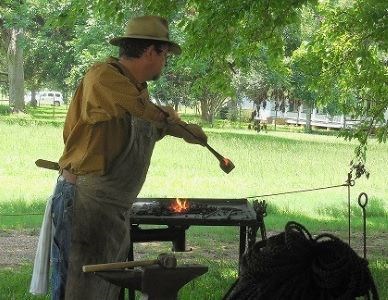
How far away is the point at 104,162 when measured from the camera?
309 cm

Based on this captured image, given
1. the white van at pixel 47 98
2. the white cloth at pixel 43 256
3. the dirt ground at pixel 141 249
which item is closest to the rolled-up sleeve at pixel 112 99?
the white cloth at pixel 43 256

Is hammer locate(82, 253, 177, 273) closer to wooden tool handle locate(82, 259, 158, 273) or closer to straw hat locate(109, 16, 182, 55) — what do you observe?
wooden tool handle locate(82, 259, 158, 273)

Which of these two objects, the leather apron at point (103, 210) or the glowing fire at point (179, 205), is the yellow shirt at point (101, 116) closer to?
the leather apron at point (103, 210)

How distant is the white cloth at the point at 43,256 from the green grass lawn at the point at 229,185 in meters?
2.04

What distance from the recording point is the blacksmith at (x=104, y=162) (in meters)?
3.06

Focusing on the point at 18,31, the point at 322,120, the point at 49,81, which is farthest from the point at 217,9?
the point at 322,120

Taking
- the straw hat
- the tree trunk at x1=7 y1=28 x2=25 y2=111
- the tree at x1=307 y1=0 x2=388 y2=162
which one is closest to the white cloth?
the straw hat

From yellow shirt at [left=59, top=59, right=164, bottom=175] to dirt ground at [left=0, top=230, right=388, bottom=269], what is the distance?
4.18m

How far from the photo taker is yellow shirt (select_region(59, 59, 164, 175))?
294 cm

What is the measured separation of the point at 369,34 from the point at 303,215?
13.1ft

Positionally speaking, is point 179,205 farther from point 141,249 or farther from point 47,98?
point 47,98

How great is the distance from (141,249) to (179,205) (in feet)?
12.6

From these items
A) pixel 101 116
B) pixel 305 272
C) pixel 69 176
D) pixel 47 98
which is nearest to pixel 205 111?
pixel 47 98

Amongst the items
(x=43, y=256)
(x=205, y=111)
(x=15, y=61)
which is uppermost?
(x=15, y=61)
